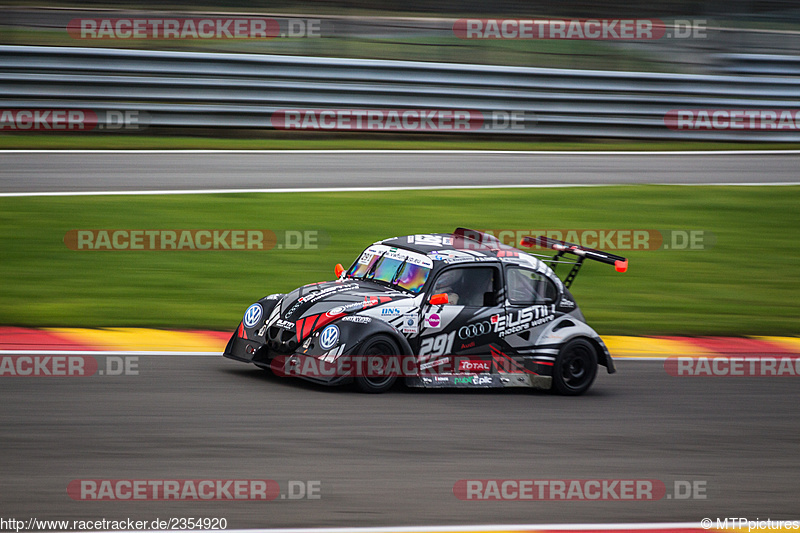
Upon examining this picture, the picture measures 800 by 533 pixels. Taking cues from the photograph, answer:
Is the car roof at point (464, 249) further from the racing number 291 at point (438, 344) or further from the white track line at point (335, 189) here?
the white track line at point (335, 189)

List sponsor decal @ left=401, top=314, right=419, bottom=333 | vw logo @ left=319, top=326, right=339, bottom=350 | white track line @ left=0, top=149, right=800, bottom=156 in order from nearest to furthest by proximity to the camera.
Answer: vw logo @ left=319, top=326, right=339, bottom=350 < sponsor decal @ left=401, top=314, right=419, bottom=333 < white track line @ left=0, top=149, right=800, bottom=156

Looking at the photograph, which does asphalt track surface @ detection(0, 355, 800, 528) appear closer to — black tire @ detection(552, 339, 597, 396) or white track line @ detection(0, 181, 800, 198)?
black tire @ detection(552, 339, 597, 396)

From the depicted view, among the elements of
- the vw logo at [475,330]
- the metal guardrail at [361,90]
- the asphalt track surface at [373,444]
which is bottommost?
the asphalt track surface at [373,444]

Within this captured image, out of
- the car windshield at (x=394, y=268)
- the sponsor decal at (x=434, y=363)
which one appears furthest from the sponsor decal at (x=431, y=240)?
the sponsor decal at (x=434, y=363)

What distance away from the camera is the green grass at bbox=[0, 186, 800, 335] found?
465 inches

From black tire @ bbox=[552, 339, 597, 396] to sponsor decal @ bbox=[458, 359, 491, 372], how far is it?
74 centimetres

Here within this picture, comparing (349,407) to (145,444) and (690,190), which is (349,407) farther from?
(690,190)

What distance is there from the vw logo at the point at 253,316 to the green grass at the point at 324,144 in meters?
8.37

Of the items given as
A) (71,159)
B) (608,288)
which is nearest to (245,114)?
(71,159)

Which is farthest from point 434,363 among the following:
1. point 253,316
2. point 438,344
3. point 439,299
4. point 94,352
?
point 94,352

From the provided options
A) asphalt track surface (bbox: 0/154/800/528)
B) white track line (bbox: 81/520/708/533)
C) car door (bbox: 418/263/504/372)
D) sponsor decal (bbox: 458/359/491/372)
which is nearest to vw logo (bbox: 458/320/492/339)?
car door (bbox: 418/263/504/372)

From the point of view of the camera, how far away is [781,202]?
54.6 ft

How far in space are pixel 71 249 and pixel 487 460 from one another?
798 cm

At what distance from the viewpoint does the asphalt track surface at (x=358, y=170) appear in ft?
50.0
